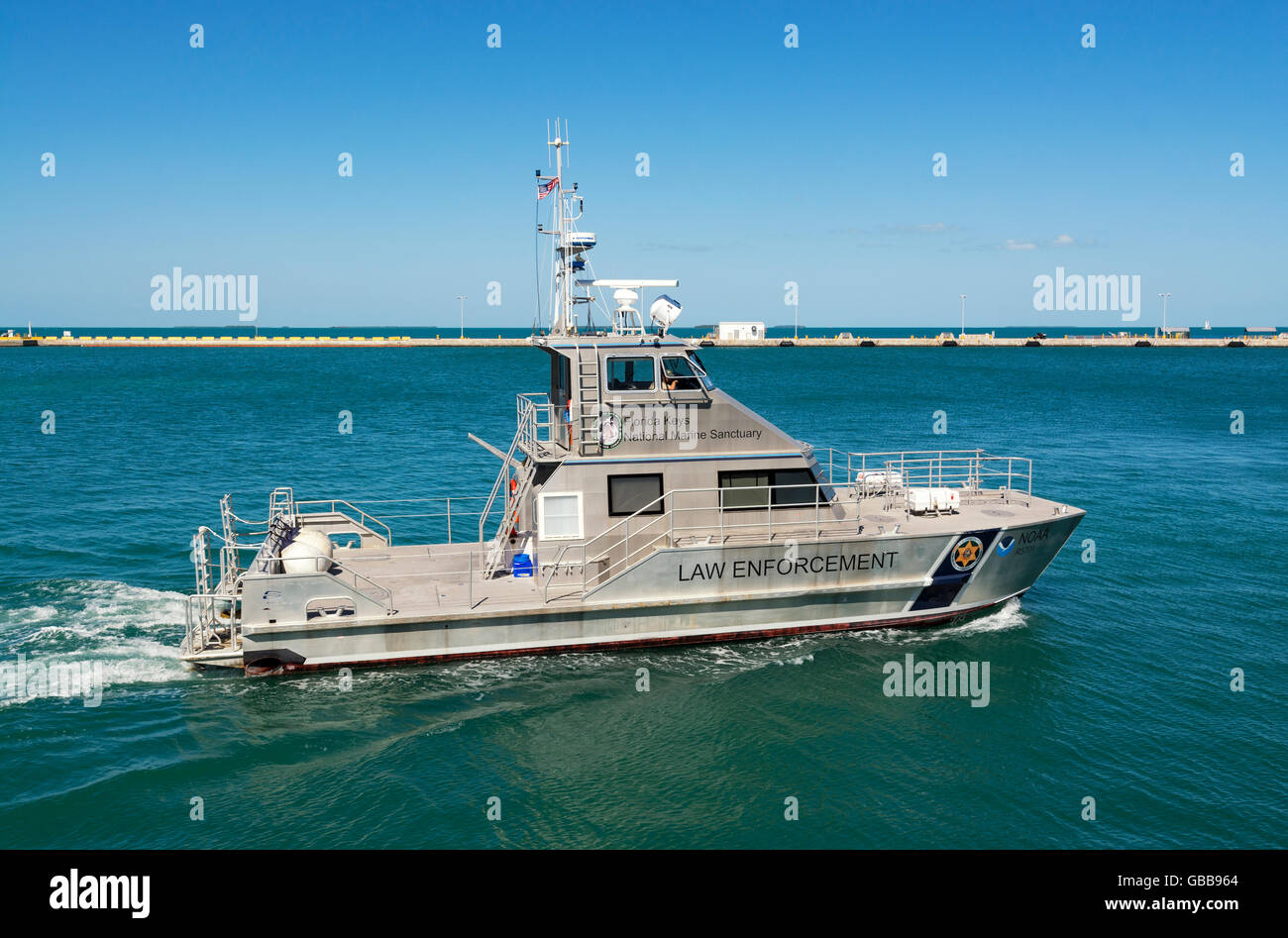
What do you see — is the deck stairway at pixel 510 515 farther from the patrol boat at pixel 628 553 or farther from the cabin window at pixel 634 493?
the cabin window at pixel 634 493

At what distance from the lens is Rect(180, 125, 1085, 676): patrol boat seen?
1462 cm

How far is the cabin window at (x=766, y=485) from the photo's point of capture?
1623 cm

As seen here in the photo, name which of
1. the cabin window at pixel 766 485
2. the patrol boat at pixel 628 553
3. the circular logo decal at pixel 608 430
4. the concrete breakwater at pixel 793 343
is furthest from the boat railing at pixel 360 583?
the concrete breakwater at pixel 793 343

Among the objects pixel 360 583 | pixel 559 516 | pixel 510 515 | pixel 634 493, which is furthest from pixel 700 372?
pixel 360 583

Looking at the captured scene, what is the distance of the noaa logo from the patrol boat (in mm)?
47

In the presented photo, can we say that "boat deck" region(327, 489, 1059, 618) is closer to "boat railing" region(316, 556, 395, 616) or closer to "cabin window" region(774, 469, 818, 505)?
"boat railing" region(316, 556, 395, 616)

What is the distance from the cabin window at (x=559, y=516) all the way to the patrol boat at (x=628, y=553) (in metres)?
0.04

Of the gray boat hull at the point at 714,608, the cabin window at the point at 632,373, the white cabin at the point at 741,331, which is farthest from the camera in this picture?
the white cabin at the point at 741,331

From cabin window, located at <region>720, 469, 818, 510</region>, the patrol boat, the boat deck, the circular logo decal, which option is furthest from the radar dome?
the boat deck

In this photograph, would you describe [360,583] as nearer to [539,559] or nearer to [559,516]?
[539,559]

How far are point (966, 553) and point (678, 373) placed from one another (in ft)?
21.8

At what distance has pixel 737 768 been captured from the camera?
1221 cm

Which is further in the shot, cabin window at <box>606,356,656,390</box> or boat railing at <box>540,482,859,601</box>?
cabin window at <box>606,356,656,390</box>
